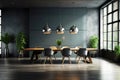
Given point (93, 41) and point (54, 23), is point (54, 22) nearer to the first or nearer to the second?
point (54, 23)

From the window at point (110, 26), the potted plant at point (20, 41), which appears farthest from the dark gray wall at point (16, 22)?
the window at point (110, 26)

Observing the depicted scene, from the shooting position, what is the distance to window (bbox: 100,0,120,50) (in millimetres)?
14293

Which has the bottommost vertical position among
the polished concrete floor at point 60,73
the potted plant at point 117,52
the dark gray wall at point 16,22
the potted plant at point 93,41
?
the polished concrete floor at point 60,73

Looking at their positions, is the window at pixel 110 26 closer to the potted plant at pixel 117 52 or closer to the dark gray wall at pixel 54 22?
the potted plant at pixel 117 52

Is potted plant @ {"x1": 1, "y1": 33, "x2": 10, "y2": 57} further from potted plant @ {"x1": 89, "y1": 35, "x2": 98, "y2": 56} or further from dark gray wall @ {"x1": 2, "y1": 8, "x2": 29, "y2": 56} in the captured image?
potted plant @ {"x1": 89, "y1": 35, "x2": 98, "y2": 56}

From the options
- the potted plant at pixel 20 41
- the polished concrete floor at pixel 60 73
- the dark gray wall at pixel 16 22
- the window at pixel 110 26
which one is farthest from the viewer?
the dark gray wall at pixel 16 22

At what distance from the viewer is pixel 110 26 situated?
15789 millimetres

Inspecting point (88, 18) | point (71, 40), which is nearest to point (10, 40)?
point (71, 40)

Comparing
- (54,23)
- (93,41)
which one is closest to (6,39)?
(54,23)

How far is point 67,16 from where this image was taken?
17547 millimetres

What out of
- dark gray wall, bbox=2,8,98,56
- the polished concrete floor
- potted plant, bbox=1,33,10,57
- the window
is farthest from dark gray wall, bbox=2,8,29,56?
the polished concrete floor

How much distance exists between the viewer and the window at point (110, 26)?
1429 centimetres

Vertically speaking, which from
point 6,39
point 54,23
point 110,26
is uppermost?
point 54,23

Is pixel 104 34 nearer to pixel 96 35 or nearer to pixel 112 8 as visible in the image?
pixel 96 35
